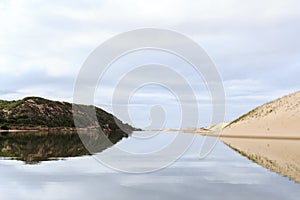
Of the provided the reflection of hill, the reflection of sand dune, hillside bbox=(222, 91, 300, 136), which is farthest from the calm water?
hillside bbox=(222, 91, 300, 136)

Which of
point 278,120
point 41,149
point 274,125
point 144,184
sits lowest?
point 144,184

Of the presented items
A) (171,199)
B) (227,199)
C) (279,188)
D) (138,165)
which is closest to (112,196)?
(171,199)

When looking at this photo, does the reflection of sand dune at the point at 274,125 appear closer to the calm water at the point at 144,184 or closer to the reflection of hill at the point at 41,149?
the reflection of hill at the point at 41,149

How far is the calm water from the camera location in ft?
60.7

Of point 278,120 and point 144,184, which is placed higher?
point 278,120

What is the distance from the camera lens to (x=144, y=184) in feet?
72.9

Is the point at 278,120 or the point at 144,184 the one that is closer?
the point at 144,184

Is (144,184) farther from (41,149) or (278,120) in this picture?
(278,120)

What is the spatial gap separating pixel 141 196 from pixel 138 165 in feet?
48.2

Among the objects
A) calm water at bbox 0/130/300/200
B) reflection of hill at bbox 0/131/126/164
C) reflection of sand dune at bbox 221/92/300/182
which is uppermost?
reflection of sand dune at bbox 221/92/300/182

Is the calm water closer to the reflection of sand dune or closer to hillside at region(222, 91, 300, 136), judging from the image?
the reflection of sand dune

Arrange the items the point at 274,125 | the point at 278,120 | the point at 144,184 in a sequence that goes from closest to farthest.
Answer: the point at 144,184, the point at 274,125, the point at 278,120

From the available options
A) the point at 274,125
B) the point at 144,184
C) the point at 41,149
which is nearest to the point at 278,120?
the point at 274,125

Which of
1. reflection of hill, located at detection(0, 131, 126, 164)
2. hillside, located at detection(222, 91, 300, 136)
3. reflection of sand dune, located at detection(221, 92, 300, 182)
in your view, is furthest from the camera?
hillside, located at detection(222, 91, 300, 136)
